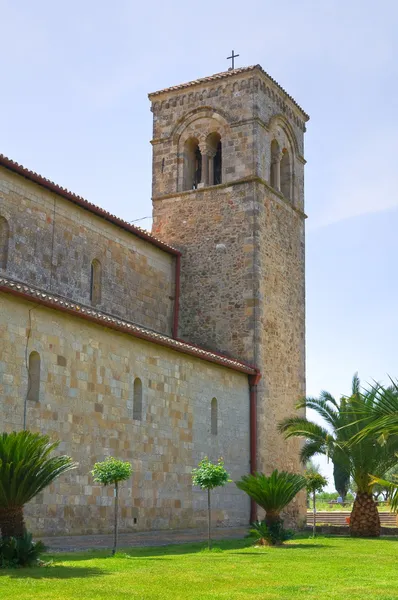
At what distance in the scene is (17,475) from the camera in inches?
489

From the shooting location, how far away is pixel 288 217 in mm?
30844

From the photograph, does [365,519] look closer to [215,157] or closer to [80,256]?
[80,256]

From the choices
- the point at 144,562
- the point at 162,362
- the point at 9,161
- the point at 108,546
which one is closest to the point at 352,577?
the point at 144,562

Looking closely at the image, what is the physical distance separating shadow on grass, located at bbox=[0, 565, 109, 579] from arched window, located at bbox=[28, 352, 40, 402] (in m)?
5.46

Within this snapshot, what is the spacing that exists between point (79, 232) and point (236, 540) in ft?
32.0

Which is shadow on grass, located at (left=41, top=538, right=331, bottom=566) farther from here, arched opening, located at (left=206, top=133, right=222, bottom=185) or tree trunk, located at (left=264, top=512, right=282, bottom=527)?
arched opening, located at (left=206, top=133, right=222, bottom=185)

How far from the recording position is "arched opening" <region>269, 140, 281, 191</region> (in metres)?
30.9

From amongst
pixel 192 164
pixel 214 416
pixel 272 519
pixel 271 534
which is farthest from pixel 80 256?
pixel 271 534

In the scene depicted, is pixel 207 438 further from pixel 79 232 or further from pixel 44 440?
pixel 44 440

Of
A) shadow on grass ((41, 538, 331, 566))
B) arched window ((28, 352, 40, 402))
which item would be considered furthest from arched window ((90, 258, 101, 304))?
shadow on grass ((41, 538, 331, 566))

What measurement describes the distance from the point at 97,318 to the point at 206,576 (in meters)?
8.54

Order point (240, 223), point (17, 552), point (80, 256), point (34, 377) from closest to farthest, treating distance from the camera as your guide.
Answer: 1. point (17, 552)
2. point (34, 377)
3. point (80, 256)
4. point (240, 223)

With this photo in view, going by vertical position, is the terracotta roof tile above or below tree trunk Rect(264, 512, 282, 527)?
above

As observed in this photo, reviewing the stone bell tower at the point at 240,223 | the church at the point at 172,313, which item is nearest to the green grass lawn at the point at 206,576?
the church at the point at 172,313
